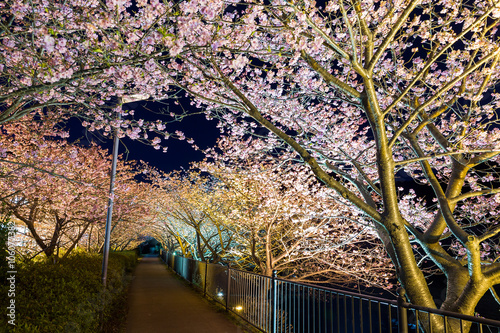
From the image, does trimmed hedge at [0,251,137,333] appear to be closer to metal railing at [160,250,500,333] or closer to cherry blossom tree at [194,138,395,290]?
metal railing at [160,250,500,333]

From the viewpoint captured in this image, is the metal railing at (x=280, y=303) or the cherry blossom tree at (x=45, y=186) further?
the cherry blossom tree at (x=45, y=186)

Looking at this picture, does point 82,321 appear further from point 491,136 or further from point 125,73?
point 491,136

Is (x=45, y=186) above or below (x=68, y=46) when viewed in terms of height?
below

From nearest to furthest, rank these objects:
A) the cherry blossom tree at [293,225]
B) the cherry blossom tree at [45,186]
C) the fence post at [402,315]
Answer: the fence post at [402,315], the cherry blossom tree at [45,186], the cherry blossom tree at [293,225]

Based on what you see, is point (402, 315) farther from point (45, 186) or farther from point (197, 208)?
point (197, 208)

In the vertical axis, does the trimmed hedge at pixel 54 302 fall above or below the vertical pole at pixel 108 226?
below

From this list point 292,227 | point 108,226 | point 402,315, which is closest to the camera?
point 402,315

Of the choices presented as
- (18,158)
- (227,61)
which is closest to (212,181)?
(18,158)

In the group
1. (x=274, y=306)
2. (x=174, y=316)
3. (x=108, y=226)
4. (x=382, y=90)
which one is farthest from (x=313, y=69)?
(x=174, y=316)

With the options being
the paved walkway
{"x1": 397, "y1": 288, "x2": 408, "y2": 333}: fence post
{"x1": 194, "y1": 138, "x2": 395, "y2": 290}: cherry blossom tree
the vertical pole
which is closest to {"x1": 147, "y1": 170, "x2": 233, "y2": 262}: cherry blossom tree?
{"x1": 194, "y1": 138, "x2": 395, "y2": 290}: cherry blossom tree

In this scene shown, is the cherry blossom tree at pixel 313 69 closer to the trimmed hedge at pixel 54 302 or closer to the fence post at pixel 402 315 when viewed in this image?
the fence post at pixel 402 315

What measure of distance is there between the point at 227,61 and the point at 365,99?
2.90 metres

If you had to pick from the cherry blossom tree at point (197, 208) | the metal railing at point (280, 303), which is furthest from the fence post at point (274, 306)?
the cherry blossom tree at point (197, 208)

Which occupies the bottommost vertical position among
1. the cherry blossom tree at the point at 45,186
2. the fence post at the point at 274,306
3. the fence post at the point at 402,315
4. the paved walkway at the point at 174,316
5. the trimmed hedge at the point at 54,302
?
the paved walkway at the point at 174,316
